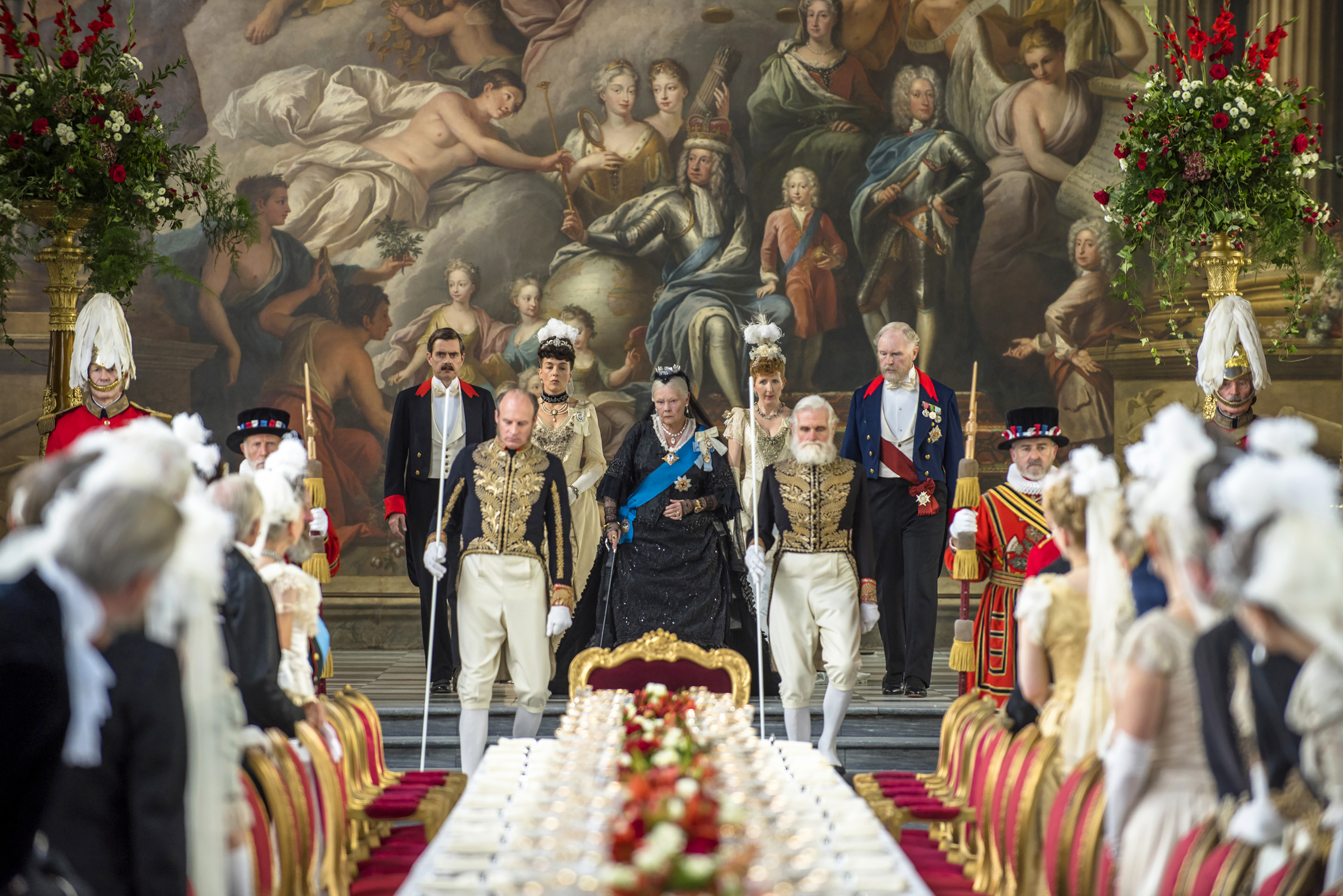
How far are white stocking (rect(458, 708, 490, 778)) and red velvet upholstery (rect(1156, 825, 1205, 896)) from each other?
3.58 metres

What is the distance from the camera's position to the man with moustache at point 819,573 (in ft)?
18.8

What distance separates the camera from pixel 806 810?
300 cm

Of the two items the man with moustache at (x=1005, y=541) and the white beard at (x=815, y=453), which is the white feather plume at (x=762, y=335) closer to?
the white beard at (x=815, y=453)

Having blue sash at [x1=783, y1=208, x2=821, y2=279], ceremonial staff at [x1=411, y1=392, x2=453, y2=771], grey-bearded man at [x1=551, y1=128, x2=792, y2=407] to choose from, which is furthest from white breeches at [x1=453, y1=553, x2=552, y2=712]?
blue sash at [x1=783, y1=208, x2=821, y2=279]

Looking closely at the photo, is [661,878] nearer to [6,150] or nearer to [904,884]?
[904,884]

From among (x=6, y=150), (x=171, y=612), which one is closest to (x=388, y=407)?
(x=6, y=150)

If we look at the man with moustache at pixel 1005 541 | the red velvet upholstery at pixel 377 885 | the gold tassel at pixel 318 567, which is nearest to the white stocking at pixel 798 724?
the man with moustache at pixel 1005 541

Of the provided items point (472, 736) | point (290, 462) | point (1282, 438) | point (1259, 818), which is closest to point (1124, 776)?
point (1259, 818)

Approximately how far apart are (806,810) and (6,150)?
5313mm

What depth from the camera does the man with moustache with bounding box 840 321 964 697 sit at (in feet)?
22.6

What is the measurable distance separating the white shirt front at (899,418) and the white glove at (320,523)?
3.03 m

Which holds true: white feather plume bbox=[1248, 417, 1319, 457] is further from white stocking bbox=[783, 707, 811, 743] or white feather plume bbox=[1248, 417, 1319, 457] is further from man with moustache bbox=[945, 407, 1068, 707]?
white stocking bbox=[783, 707, 811, 743]

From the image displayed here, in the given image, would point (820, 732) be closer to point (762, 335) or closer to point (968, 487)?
point (968, 487)

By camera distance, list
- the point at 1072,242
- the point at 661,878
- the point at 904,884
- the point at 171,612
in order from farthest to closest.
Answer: the point at 1072,242
the point at 904,884
the point at 171,612
the point at 661,878
